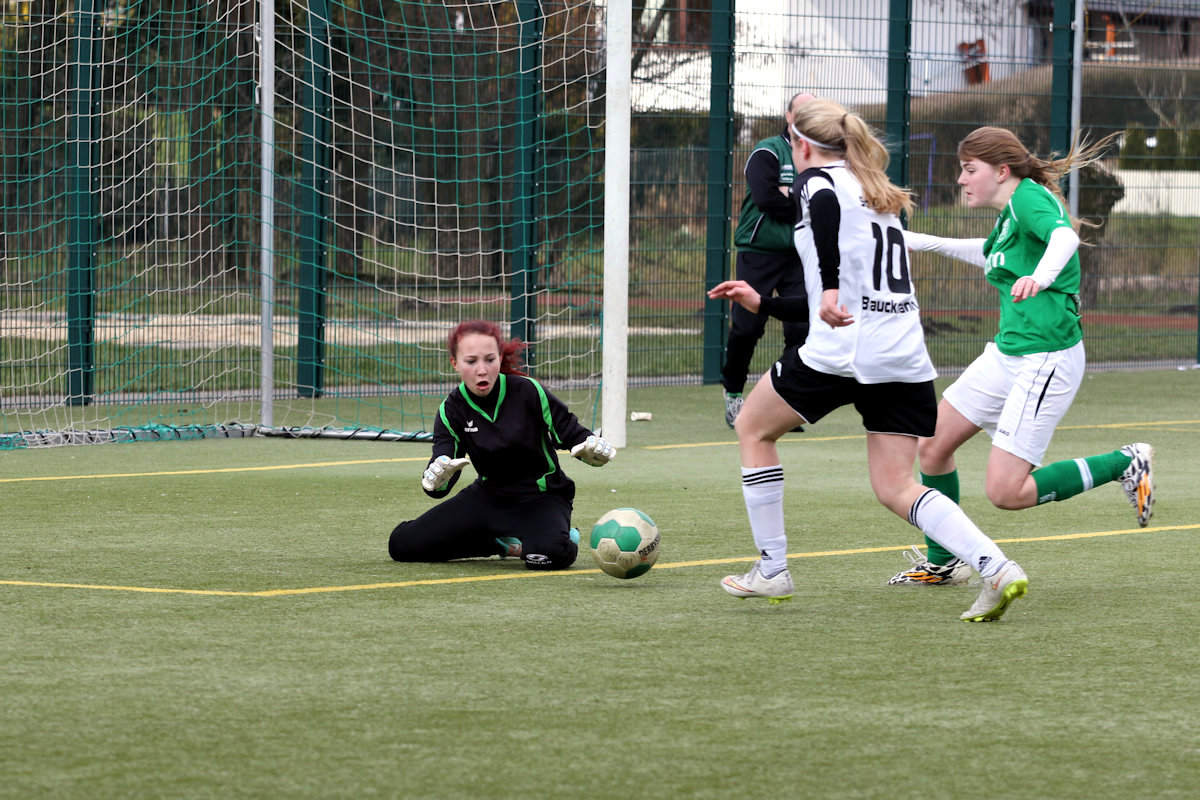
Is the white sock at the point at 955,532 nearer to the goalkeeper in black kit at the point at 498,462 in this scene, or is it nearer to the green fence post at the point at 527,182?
the goalkeeper in black kit at the point at 498,462

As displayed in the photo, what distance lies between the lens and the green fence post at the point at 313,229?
13375mm

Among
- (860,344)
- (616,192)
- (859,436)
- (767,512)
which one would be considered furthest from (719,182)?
(860,344)

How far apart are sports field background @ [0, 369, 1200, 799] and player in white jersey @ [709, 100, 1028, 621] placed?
12.0 inches

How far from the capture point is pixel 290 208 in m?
13.2

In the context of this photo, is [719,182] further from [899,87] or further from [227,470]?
[227,470]

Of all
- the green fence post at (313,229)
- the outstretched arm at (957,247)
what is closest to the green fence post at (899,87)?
the green fence post at (313,229)

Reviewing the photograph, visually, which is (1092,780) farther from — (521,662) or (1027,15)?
(1027,15)

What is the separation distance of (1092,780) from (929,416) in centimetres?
193

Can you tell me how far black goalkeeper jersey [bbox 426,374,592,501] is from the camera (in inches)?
252

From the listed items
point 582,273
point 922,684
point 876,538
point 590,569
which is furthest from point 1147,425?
point 922,684

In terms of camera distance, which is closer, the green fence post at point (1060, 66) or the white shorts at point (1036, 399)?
the white shorts at point (1036, 399)

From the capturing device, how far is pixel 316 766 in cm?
357

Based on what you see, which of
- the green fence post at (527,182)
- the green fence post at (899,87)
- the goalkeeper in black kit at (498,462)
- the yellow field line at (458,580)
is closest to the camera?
the yellow field line at (458,580)

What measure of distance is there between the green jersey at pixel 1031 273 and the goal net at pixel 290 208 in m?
6.77
